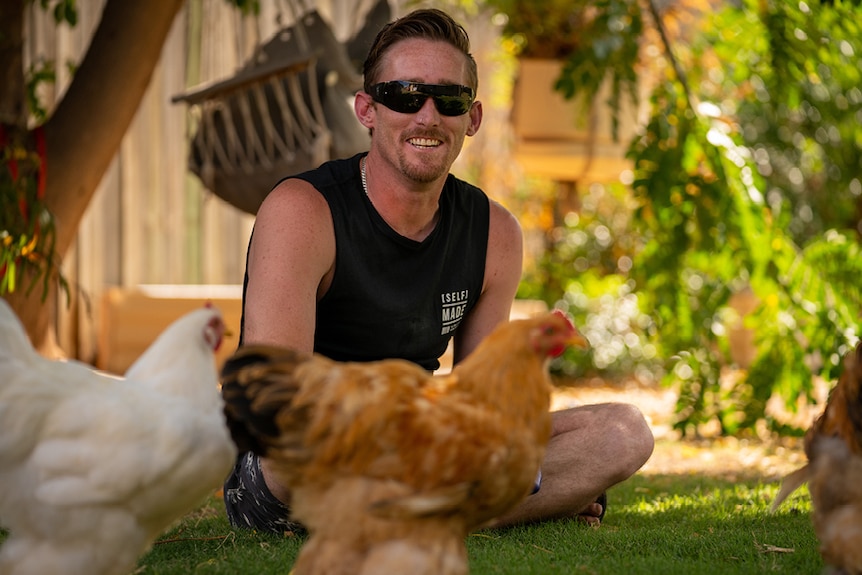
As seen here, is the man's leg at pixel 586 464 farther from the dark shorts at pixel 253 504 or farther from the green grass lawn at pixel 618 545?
the dark shorts at pixel 253 504

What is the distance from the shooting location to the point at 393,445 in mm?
2035

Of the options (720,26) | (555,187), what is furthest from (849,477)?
(555,187)

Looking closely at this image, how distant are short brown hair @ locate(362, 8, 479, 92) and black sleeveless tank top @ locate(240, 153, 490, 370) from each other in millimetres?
351

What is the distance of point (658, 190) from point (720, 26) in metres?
1.19

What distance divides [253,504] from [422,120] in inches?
52.3

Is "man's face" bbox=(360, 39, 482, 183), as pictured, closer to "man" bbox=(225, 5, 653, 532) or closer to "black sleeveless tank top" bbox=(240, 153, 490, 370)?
"man" bbox=(225, 5, 653, 532)

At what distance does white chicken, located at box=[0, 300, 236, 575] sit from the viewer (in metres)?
2.05

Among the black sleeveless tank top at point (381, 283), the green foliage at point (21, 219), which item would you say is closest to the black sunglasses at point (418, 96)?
the black sleeveless tank top at point (381, 283)

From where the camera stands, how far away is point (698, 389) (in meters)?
5.75

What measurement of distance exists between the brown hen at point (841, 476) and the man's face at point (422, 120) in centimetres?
137

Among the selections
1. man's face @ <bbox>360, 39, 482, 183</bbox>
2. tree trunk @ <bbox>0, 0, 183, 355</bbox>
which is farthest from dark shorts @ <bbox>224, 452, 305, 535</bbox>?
tree trunk @ <bbox>0, 0, 183, 355</bbox>

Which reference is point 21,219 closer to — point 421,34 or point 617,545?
point 421,34

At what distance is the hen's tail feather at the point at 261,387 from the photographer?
6.79 ft

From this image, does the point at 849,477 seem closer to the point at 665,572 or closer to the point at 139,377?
the point at 665,572
